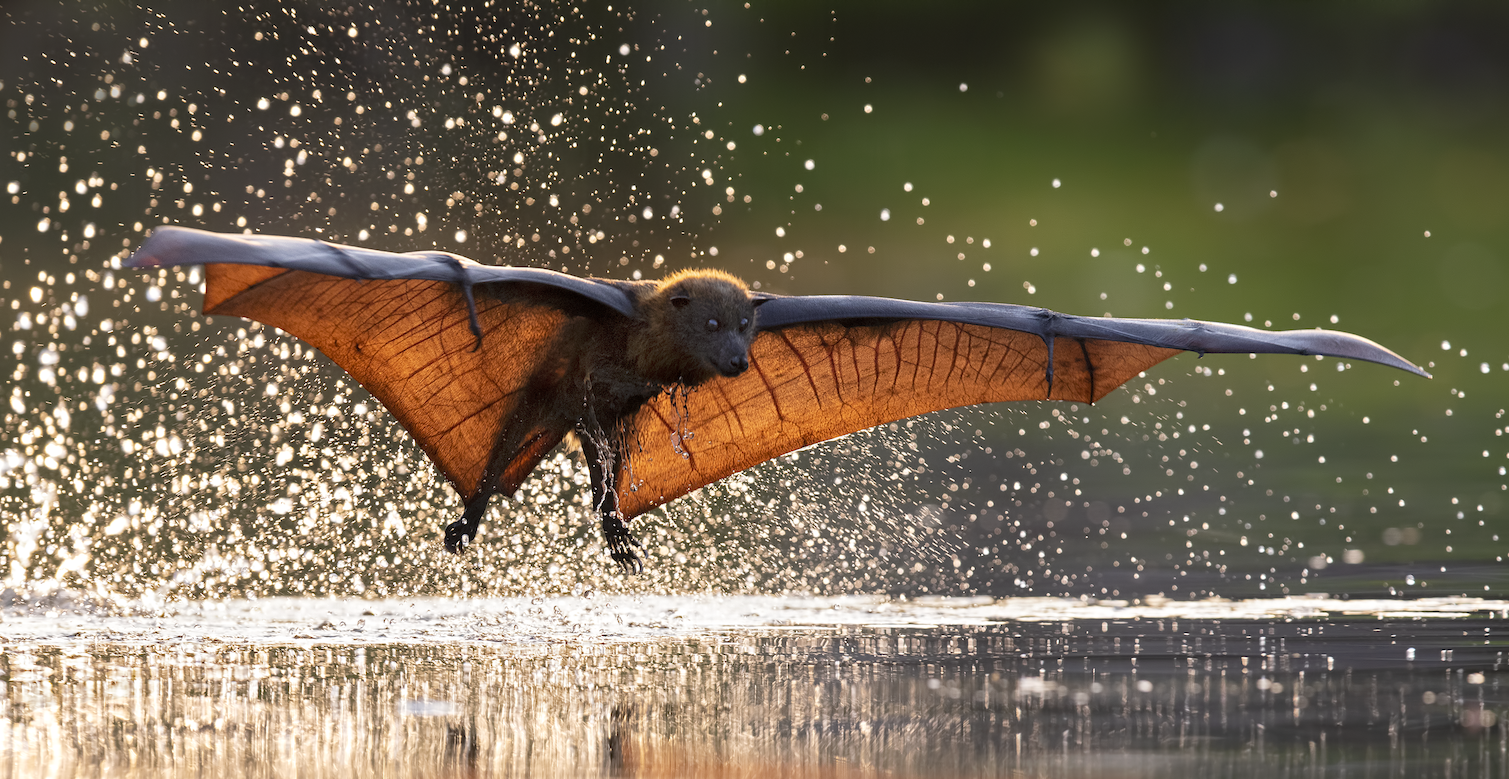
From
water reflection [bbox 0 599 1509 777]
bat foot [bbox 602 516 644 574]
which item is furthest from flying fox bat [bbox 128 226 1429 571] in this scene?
water reflection [bbox 0 599 1509 777]

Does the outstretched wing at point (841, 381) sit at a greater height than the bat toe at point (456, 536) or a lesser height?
greater

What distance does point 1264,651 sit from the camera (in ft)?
22.5

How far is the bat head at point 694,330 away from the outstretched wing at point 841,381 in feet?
1.46

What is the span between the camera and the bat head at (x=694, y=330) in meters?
8.14

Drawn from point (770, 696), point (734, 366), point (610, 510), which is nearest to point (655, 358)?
point (734, 366)

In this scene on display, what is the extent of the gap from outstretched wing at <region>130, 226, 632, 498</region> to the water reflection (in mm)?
1151

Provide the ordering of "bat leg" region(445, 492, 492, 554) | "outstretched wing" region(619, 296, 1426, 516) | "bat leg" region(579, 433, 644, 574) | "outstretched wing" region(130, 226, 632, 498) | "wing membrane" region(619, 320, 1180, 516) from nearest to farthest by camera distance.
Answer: "outstretched wing" region(130, 226, 632, 498) < "bat leg" region(445, 492, 492, 554) < "bat leg" region(579, 433, 644, 574) < "outstretched wing" region(619, 296, 1426, 516) < "wing membrane" region(619, 320, 1180, 516)

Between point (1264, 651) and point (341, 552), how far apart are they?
213 inches

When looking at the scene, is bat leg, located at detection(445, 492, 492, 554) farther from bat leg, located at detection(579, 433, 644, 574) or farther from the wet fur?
bat leg, located at detection(579, 433, 644, 574)

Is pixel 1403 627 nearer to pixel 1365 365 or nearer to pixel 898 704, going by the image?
pixel 898 704

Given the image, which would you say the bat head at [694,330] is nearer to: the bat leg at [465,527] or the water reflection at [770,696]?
the bat leg at [465,527]

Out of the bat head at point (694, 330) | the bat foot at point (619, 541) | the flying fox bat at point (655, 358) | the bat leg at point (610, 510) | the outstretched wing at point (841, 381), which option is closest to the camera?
the flying fox bat at point (655, 358)

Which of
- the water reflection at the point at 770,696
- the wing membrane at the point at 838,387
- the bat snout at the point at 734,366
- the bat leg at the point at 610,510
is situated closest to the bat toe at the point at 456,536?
the water reflection at the point at 770,696

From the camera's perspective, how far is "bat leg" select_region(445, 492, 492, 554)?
8.54 meters
